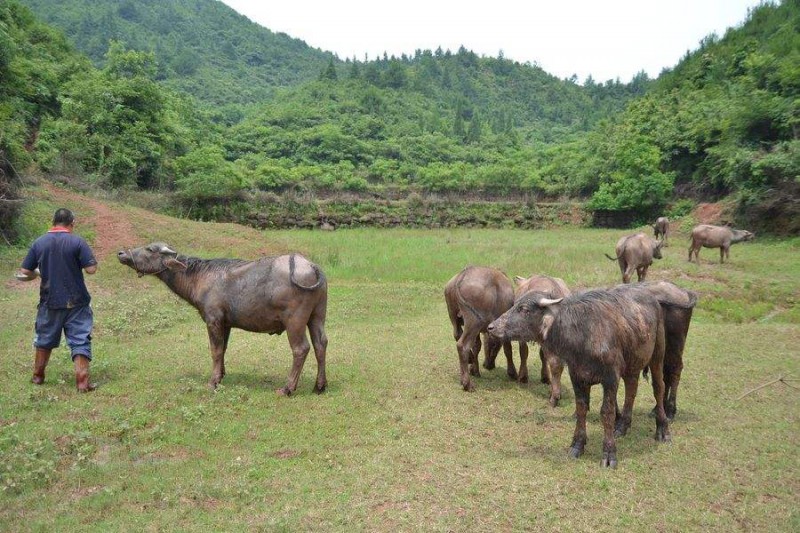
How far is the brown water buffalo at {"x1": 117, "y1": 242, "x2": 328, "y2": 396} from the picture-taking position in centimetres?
768

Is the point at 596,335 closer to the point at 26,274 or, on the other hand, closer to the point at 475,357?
the point at 475,357

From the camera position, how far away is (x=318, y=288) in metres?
7.73

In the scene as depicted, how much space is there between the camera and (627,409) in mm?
6488

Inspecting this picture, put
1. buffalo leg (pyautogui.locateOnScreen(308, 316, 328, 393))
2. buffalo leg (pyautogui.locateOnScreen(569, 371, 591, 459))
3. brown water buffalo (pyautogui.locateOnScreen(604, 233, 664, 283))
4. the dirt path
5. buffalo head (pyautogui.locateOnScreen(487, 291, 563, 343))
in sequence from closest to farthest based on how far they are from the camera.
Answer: buffalo leg (pyautogui.locateOnScreen(569, 371, 591, 459))
buffalo head (pyautogui.locateOnScreen(487, 291, 563, 343))
buffalo leg (pyautogui.locateOnScreen(308, 316, 328, 393))
brown water buffalo (pyautogui.locateOnScreen(604, 233, 664, 283))
the dirt path

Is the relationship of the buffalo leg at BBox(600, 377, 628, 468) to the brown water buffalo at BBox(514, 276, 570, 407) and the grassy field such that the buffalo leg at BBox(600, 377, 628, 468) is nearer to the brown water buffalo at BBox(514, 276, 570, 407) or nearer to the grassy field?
the grassy field

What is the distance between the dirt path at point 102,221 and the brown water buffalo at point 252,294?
10.8m

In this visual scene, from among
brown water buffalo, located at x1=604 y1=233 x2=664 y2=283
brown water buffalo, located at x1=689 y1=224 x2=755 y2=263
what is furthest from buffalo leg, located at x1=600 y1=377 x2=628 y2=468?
brown water buffalo, located at x1=689 y1=224 x2=755 y2=263

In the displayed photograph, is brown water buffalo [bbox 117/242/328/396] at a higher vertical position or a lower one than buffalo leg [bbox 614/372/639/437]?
higher

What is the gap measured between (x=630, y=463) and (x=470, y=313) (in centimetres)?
306

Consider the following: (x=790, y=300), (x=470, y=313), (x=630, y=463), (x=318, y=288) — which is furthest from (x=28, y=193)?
(x=790, y=300)

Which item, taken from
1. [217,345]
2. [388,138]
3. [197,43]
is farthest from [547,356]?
[197,43]

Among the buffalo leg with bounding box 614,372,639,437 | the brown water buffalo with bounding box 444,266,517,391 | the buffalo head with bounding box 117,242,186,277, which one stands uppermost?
the buffalo head with bounding box 117,242,186,277

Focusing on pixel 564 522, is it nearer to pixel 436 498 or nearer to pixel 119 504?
pixel 436 498

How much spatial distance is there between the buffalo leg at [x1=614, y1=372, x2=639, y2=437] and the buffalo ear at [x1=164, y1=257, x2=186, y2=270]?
6.01 meters
